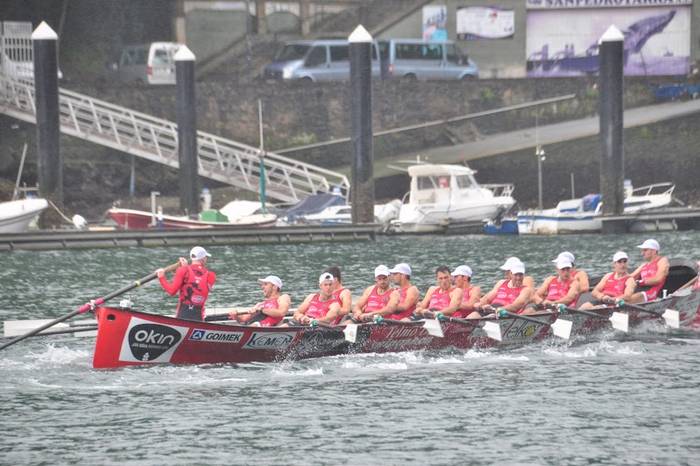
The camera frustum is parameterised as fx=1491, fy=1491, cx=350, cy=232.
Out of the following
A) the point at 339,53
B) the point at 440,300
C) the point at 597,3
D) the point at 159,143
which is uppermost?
the point at 597,3

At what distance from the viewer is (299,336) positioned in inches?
875

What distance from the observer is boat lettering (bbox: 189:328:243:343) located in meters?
21.4

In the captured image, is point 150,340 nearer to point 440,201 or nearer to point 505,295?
point 505,295

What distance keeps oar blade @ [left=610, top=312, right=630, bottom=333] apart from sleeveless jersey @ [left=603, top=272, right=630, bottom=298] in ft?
2.34

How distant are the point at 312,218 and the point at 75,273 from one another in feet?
30.9

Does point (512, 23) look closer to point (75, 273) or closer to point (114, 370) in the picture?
point (75, 273)

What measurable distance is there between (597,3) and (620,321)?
1231 inches

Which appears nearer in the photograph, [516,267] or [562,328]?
[562,328]

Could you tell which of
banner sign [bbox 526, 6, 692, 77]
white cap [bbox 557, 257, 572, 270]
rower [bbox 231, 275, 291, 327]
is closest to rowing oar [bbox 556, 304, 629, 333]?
white cap [bbox 557, 257, 572, 270]

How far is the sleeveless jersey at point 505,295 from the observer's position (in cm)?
2402

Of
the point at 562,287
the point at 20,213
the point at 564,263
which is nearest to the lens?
the point at 564,263

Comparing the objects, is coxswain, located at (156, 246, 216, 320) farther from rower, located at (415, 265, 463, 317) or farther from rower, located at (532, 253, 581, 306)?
rower, located at (532, 253, 581, 306)

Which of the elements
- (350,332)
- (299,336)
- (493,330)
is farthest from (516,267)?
(299,336)

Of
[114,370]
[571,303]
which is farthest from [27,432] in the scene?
[571,303]
